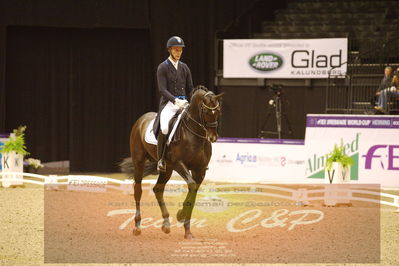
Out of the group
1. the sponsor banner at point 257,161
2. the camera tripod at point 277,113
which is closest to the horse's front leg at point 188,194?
the sponsor banner at point 257,161

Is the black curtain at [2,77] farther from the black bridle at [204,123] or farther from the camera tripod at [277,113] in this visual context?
the black bridle at [204,123]

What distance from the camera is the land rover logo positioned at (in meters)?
18.0

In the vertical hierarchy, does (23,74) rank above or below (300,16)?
below

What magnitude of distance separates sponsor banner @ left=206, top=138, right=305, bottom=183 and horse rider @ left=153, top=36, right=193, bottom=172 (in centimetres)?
666

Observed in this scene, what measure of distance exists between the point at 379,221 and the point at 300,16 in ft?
35.7

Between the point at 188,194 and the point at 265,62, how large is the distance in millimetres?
9815

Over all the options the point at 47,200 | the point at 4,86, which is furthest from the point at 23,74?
the point at 47,200

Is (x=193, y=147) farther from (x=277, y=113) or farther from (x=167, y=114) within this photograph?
(x=277, y=113)

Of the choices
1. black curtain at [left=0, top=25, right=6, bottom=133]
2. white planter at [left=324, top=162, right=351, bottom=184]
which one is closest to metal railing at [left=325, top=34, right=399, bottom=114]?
white planter at [left=324, top=162, right=351, bottom=184]

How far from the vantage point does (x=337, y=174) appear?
12.7 m

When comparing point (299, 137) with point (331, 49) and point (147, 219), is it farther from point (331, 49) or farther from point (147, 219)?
point (147, 219)

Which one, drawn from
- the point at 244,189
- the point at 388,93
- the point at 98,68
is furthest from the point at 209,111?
the point at 98,68

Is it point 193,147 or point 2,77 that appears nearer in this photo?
point 193,147

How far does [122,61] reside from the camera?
63.8 ft
